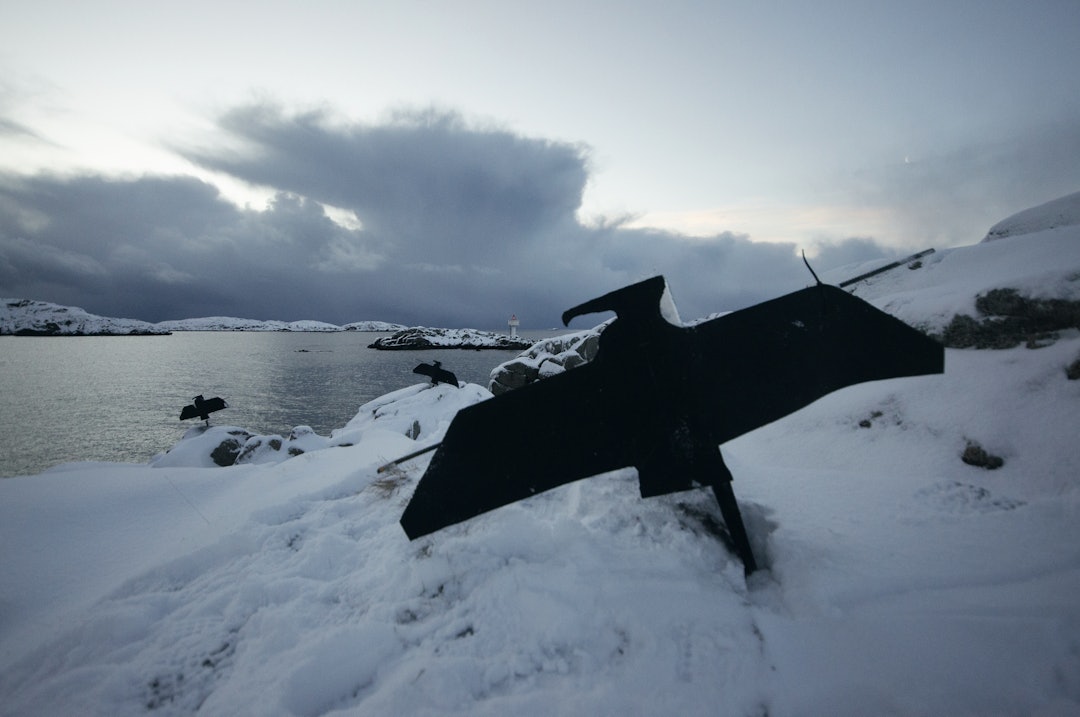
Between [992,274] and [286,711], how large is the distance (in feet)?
39.0

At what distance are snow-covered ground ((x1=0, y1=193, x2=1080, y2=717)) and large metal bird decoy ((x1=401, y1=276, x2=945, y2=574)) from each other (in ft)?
0.85

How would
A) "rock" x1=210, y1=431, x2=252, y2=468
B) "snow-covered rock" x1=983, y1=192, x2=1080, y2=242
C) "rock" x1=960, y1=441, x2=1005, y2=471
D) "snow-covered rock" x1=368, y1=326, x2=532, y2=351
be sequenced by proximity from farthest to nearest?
Answer: "snow-covered rock" x1=368, y1=326, x2=532, y2=351 → "rock" x1=210, y1=431, x2=252, y2=468 → "snow-covered rock" x1=983, y1=192, x2=1080, y2=242 → "rock" x1=960, y1=441, x2=1005, y2=471

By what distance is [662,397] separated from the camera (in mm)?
2291

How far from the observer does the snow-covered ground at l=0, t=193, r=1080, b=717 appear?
157cm

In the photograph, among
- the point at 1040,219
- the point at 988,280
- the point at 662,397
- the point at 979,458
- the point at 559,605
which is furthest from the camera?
the point at 1040,219

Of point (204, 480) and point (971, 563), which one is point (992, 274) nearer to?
point (971, 563)

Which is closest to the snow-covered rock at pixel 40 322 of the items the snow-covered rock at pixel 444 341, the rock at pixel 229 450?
the snow-covered rock at pixel 444 341

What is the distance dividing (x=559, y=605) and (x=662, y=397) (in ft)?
4.16

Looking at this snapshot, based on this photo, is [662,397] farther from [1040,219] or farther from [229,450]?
[1040,219]

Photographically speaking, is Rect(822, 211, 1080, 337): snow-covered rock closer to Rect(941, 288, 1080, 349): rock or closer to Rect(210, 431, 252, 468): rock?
Rect(941, 288, 1080, 349): rock

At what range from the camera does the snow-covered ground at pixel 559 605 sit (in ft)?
5.15

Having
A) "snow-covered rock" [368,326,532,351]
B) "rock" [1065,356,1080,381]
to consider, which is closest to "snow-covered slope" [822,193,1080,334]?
"rock" [1065,356,1080,381]

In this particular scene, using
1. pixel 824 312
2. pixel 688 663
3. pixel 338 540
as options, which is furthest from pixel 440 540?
pixel 824 312

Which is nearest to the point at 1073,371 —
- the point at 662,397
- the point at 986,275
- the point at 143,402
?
the point at 986,275
